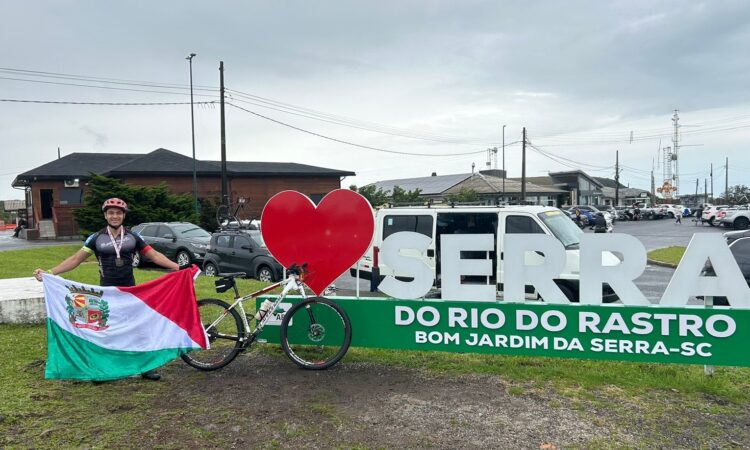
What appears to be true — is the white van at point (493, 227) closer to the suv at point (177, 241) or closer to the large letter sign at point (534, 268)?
the large letter sign at point (534, 268)

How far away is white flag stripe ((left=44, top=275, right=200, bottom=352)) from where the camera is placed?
5.42 meters

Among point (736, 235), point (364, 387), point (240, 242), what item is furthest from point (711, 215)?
point (364, 387)

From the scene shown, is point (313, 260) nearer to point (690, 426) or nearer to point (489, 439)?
point (489, 439)

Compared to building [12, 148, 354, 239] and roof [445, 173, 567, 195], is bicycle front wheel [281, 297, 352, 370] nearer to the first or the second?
building [12, 148, 354, 239]

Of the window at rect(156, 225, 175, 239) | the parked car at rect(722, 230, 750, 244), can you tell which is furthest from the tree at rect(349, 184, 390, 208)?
the parked car at rect(722, 230, 750, 244)

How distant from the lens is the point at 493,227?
9.27 metres

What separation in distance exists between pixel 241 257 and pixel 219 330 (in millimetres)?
8692

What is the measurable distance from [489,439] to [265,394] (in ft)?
6.94

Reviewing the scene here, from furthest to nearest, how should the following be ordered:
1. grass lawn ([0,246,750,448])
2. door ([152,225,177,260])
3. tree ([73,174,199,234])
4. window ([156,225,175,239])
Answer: tree ([73,174,199,234])
window ([156,225,175,239])
door ([152,225,177,260])
grass lawn ([0,246,750,448])

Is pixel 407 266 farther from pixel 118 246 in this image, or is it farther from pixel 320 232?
pixel 118 246

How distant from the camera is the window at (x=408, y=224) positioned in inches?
387

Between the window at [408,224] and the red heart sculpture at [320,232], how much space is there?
3772mm

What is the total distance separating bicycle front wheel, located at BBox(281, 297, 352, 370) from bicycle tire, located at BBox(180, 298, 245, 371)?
0.49 meters

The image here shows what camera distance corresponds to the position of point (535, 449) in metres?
3.90
